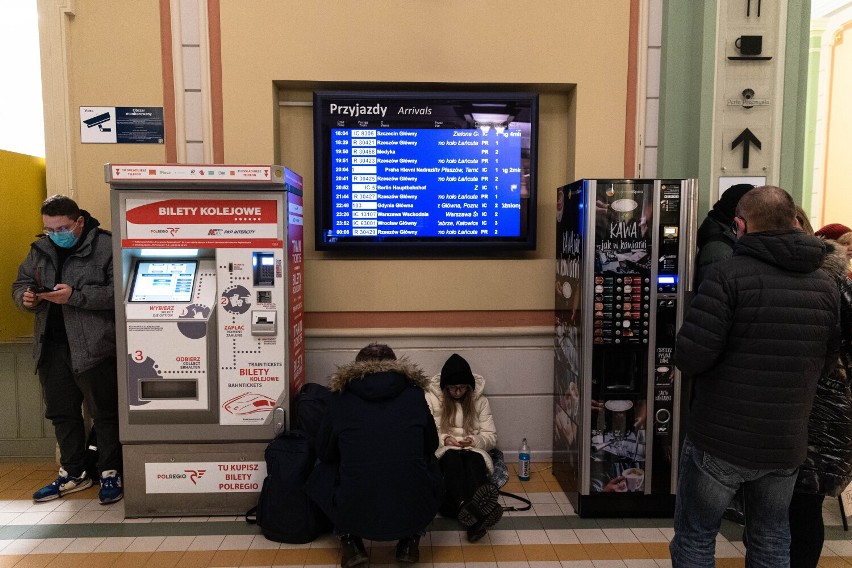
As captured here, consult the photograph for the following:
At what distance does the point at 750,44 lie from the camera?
357 cm

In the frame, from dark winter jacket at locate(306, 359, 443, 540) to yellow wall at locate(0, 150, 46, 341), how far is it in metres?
2.68

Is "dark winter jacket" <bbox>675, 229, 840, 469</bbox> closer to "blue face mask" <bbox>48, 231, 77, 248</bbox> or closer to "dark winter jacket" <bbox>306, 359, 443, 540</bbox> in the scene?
"dark winter jacket" <bbox>306, 359, 443, 540</bbox>

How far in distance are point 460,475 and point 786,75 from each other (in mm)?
3266

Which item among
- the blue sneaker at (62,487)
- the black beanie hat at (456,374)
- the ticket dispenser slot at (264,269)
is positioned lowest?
the blue sneaker at (62,487)

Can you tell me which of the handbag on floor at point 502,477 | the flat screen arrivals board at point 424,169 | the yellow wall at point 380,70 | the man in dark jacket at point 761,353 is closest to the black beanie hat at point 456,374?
the handbag on floor at point 502,477

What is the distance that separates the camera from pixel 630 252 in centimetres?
309

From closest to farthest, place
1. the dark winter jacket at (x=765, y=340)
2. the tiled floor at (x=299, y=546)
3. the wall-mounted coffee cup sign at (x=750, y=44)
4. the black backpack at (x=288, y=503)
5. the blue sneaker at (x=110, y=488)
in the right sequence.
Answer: the dark winter jacket at (x=765, y=340)
the tiled floor at (x=299, y=546)
the black backpack at (x=288, y=503)
the blue sneaker at (x=110, y=488)
the wall-mounted coffee cup sign at (x=750, y=44)

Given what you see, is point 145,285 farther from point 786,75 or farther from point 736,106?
point 786,75

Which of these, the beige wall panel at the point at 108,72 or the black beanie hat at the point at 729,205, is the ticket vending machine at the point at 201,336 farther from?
the black beanie hat at the point at 729,205

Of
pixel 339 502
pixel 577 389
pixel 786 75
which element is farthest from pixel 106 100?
pixel 786 75

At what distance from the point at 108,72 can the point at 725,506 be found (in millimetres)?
4190

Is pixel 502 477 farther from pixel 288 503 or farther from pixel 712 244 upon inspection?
pixel 712 244

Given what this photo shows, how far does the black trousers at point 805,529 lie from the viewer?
2199 mm

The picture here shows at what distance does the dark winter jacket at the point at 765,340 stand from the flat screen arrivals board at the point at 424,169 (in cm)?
196
